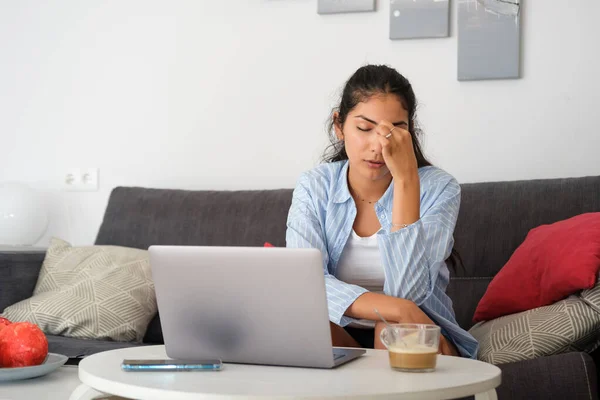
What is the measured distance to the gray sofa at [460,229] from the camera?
5.41 feet

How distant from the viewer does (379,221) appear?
1.89 meters

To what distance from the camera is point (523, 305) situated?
6.63ft

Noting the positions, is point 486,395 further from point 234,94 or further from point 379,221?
point 234,94

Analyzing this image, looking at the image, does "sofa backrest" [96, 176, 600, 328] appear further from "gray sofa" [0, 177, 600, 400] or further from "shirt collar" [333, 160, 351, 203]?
"shirt collar" [333, 160, 351, 203]

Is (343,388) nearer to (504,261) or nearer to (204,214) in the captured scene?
(504,261)

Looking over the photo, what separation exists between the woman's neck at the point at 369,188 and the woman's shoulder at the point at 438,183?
0.09 metres

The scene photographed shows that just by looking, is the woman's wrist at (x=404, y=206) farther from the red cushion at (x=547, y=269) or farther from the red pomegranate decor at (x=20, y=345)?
the red pomegranate decor at (x=20, y=345)

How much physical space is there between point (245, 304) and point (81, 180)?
7.36ft


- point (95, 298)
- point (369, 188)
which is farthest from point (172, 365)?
point (95, 298)

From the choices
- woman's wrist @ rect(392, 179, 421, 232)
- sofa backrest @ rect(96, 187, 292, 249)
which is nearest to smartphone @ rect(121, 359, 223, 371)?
woman's wrist @ rect(392, 179, 421, 232)

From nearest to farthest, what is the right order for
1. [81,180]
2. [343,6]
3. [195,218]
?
[195,218] < [343,6] < [81,180]

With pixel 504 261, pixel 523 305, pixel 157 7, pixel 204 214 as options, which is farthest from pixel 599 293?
pixel 157 7

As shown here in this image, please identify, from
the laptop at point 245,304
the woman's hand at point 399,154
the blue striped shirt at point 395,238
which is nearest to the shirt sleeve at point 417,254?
the blue striped shirt at point 395,238

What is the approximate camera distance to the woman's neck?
1.92m
